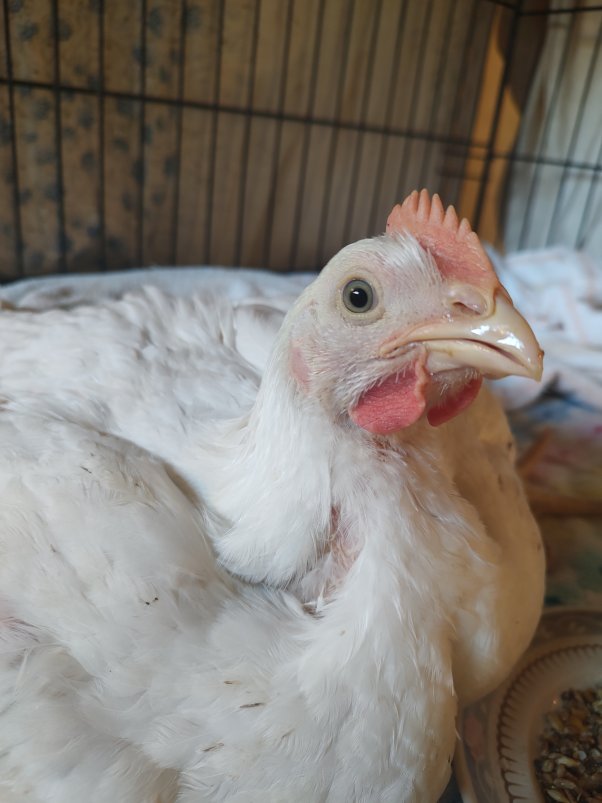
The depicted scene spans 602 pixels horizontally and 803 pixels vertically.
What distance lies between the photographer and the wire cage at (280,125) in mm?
1772

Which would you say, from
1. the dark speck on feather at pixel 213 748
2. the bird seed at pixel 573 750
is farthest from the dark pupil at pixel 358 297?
the bird seed at pixel 573 750

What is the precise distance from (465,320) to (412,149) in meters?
1.94

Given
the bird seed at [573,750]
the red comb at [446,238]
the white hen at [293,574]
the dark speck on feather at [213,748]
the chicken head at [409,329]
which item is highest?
the red comb at [446,238]

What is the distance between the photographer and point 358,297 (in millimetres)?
650

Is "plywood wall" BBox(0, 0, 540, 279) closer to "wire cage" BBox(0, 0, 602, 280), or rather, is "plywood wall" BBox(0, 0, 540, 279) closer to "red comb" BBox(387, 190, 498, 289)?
"wire cage" BBox(0, 0, 602, 280)

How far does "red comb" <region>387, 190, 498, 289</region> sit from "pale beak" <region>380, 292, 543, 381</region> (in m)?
0.04

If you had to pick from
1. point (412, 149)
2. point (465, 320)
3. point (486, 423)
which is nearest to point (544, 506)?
point (486, 423)

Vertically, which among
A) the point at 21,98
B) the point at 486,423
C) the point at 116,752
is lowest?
the point at 116,752

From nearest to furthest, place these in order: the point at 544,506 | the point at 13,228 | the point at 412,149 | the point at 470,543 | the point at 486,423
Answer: the point at 470,543 < the point at 486,423 < the point at 544,506 < the point at 13,228 < the point at 412,149

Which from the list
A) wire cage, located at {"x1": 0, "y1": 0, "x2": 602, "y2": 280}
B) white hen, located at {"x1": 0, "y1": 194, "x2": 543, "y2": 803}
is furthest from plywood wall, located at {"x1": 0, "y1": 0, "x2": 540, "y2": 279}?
white hen, located at {"x1": 0, "y1": 194, "x2": 543, "y2": 803}

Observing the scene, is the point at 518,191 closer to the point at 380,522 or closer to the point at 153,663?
the point at 380,522

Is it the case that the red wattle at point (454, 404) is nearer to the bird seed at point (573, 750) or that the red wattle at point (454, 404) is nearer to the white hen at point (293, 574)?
the white hen at point (293, 574)

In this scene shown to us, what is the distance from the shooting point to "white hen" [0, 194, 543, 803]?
1.98 feet

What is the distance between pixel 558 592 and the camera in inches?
44.8
